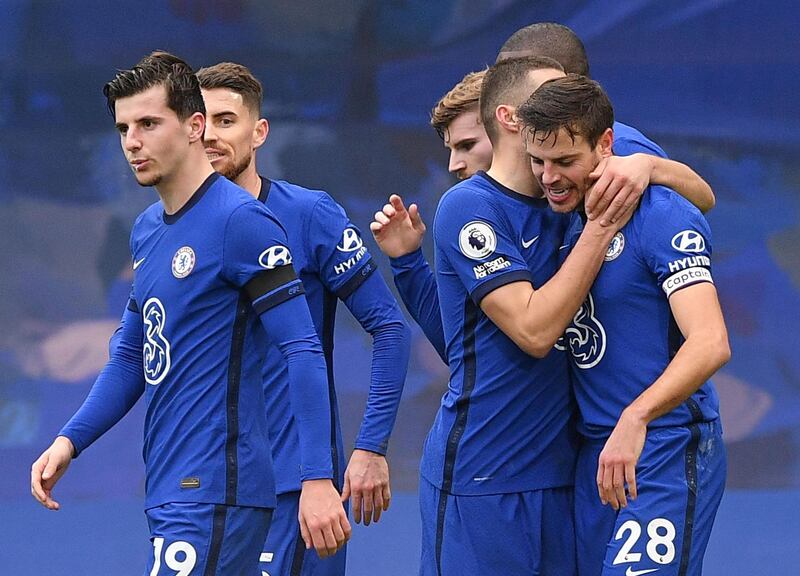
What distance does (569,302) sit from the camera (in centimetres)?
331

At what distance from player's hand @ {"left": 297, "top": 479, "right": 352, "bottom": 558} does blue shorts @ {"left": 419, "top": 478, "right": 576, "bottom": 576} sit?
44 cm

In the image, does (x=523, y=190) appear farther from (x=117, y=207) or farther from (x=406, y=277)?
(x=117, y=207)

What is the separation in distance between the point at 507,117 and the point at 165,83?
852 mm

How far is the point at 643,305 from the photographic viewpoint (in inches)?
130

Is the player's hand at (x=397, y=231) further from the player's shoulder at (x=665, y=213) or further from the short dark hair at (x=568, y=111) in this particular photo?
the player's shoulder at (x=665, y=213)

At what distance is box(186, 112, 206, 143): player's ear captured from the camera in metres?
3.45

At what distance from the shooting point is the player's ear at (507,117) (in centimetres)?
362

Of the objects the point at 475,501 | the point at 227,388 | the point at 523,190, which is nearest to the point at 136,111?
the point at 227,388

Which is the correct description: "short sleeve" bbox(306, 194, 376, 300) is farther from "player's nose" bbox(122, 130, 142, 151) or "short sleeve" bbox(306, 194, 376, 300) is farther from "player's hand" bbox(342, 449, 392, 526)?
"player's nose" bbox(122, 130, 142, 151)

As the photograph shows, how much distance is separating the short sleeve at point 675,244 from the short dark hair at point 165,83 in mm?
1115

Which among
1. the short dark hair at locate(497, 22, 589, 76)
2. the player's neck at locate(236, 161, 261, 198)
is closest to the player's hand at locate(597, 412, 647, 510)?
the player's neck at locate(236, 161, 261, 198)

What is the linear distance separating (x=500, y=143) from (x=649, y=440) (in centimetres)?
86

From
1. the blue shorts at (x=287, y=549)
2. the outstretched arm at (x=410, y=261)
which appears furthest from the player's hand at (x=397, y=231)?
the blue shorts at (x=287, y=549)

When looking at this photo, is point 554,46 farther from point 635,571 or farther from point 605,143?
point 635,571
